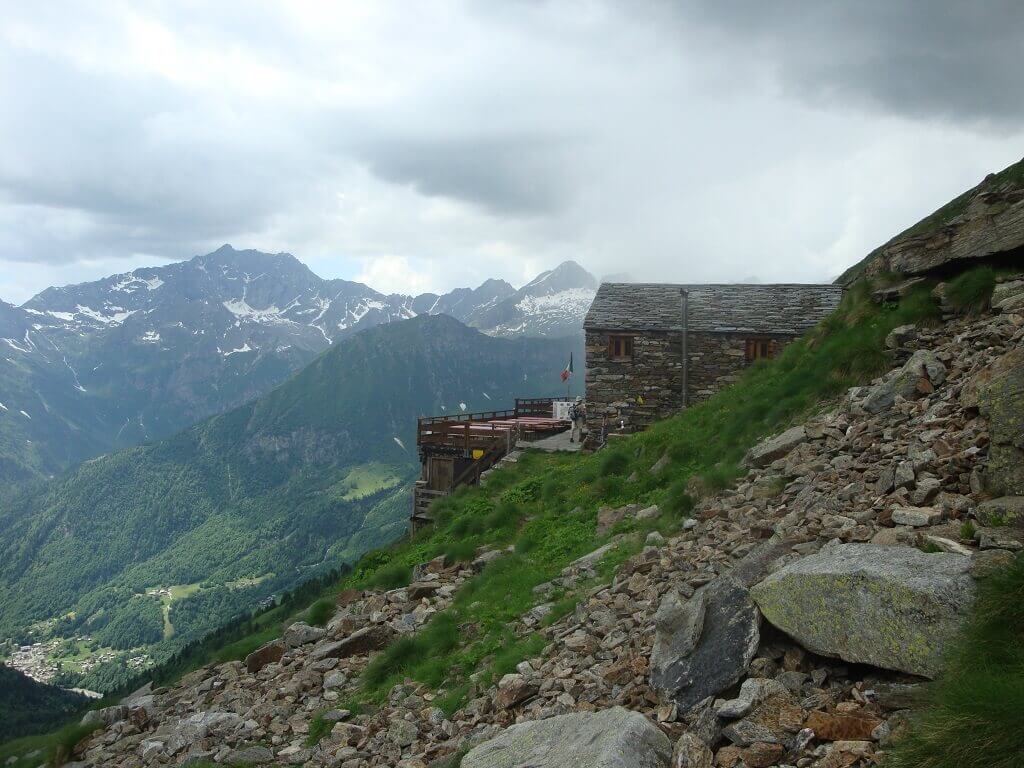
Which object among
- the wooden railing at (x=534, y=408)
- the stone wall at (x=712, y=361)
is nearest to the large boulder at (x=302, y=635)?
the stone wall at (x=712, y=361)

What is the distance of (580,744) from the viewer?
573cm

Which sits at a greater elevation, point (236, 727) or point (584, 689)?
point (584, 689)

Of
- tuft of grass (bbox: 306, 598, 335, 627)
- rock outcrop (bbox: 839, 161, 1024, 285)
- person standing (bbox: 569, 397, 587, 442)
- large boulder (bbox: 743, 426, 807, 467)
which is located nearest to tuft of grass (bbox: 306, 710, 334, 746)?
tuft of grass (bbox: 306, 598, 335, 627)

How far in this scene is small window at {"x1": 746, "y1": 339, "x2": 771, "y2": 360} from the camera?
28.1 m

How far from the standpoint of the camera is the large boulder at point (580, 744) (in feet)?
17.5

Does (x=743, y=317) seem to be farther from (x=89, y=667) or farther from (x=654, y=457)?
(x=89, y=667)

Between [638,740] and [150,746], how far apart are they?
10.1m

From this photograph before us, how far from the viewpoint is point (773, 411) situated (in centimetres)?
1367

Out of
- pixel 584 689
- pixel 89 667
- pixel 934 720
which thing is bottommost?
pixel 89 667

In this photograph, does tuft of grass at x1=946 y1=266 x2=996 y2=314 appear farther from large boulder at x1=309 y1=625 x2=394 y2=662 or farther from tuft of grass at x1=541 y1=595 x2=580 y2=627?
large boulder at x1=309 y1=625 x2=394 y2=662

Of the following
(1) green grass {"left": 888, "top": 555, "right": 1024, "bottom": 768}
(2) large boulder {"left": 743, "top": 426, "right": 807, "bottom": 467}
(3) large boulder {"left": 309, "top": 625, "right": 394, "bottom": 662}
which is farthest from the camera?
(3) large boulder {"left": 309, "top": 625, "right": 394, "bottom": 662}

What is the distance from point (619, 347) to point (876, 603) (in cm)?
2411

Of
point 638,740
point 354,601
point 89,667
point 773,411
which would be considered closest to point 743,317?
point 773,411

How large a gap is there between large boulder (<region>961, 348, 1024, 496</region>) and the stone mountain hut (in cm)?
2088
